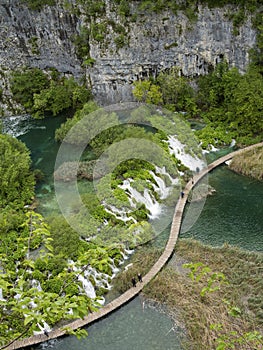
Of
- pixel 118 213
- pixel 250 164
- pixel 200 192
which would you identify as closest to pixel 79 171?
pixel 118 213

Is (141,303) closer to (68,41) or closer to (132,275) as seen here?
(132,275)

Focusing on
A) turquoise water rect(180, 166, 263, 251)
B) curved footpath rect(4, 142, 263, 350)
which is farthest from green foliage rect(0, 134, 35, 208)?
turquoise water rect(180, 166, 263, 251)

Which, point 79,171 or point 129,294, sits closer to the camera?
point 129,294

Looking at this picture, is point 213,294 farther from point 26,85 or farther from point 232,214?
point 26,85

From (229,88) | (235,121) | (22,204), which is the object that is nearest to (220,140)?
(235,121)

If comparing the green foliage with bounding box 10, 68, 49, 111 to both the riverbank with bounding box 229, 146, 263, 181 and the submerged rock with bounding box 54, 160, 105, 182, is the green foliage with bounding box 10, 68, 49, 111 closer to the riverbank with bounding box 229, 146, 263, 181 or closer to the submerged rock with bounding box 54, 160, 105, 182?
the submerged rock with bounding box 54, 160, 105, 182

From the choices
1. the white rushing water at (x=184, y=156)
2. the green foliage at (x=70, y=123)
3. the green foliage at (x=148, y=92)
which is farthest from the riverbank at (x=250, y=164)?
the green foliage at (x=70, y=123)
